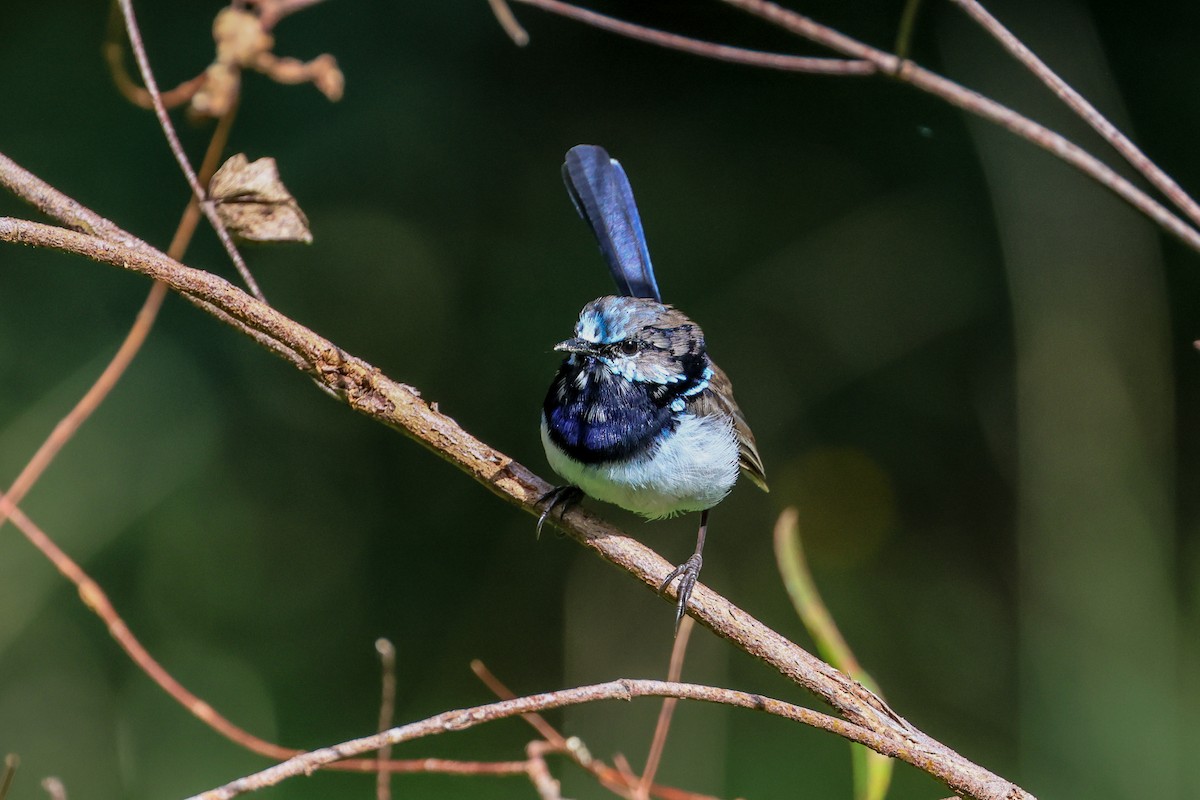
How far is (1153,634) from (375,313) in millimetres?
3243

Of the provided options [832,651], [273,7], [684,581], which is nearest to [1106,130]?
[832,651]

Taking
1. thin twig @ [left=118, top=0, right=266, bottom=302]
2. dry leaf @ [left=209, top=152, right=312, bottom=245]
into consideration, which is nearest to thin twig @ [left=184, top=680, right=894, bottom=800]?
thin twig @ [left=118, top=0, right=266, bottom=302]

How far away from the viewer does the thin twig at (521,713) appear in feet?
4.36

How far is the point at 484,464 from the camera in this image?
2010 mm

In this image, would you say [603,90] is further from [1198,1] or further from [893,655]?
[893,655]

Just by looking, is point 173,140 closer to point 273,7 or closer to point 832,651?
point 273,7

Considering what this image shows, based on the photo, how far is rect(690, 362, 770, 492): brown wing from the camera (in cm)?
308

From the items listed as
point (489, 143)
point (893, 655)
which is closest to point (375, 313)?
point (489, 143)

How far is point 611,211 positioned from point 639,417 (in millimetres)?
673

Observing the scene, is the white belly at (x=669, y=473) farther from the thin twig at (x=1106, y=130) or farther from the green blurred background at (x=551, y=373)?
the green blurred background at (x=551, y=373)

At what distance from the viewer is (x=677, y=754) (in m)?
4.43

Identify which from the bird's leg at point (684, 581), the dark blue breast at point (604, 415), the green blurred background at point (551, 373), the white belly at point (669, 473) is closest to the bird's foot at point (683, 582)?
the bird's leg at point (684, 581)

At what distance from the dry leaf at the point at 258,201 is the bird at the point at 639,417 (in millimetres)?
965

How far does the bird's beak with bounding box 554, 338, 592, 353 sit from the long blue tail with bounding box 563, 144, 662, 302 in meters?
0.40
